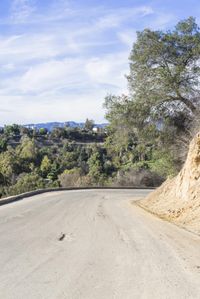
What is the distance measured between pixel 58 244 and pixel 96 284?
3.70m

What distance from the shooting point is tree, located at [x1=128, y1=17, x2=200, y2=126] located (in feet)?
100

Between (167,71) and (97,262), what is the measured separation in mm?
23609

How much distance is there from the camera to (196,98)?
3048 centimetres

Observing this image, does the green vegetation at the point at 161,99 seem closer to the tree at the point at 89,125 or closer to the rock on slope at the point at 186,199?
the rock on slope at the point at 186,199

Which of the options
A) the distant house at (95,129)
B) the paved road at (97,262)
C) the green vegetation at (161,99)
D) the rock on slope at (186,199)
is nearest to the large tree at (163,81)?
the green vegetation at (161,99)

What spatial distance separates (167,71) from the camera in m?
30.5

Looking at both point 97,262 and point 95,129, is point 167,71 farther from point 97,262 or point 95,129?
point 95,129

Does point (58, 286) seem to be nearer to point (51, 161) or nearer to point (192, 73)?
point (192, 73)

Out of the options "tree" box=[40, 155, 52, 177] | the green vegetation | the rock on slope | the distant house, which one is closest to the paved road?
the rock on slope

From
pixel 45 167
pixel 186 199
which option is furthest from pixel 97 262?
pixel 45 167

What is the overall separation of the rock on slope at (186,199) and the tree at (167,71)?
7604 mm

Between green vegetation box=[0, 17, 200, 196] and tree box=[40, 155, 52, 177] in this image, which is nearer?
green vegetation box=[0, 17, 200, 196]

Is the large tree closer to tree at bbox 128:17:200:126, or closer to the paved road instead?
tree at bbox 128:17:200:126

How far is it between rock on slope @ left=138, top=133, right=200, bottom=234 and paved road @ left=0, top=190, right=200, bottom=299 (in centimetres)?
219
